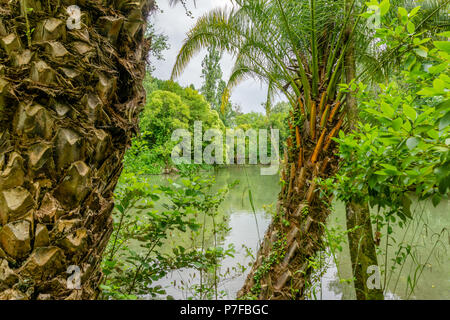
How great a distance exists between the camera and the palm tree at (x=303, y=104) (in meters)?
2.02

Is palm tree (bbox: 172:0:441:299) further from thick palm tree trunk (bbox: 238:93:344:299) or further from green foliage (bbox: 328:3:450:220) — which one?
green foliage (bbox: 328:3:450:220)

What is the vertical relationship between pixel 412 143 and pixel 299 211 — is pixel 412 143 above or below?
above

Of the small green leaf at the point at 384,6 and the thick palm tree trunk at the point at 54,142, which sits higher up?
the small green leaf at the point at 384,6

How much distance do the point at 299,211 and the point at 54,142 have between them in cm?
185

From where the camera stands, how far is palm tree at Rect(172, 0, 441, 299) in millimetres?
2016

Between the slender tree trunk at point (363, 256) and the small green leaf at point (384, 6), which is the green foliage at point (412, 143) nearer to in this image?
Answer: the small green leaf at point (384, 6)

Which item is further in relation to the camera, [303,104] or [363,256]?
[303,104]

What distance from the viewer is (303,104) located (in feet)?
8.00

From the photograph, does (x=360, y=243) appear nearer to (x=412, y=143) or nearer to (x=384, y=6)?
(x=412, y=143)

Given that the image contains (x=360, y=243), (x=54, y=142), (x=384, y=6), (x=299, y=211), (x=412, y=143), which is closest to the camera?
(x=412, y=143)

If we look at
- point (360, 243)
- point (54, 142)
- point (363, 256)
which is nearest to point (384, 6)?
point (54, 142)

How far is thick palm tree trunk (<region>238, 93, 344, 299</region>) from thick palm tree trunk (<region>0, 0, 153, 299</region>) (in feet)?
4.84

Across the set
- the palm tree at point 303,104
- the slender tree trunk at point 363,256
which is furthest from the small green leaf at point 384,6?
the slender tree trunk at point 363,256

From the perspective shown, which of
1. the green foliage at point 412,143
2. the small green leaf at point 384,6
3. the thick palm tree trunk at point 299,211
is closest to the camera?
the green foliage at point 412,143
